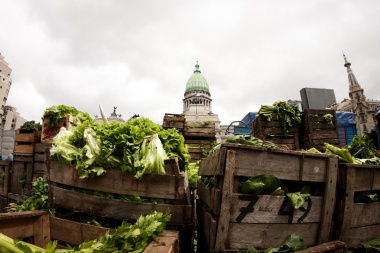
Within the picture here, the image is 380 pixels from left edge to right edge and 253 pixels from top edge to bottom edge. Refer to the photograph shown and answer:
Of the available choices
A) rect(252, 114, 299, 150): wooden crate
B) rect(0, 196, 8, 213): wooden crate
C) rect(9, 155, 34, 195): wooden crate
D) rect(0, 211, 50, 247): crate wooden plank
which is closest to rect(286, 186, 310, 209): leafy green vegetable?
rect(0, 211, 50, 247): crate wooden plank

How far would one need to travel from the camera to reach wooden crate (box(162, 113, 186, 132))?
10.1 meters

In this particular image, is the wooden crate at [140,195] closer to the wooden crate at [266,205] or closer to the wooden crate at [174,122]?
the wooden crate at [266,205]

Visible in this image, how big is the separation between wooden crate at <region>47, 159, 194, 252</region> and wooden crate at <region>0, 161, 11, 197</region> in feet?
18.0

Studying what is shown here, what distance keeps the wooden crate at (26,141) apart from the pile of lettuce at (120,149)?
3767mm

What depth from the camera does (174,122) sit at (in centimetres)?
1022

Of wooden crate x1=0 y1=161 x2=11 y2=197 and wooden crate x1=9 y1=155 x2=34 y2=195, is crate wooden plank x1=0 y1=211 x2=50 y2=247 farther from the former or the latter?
wooden crate x1=0 y1=161 x2=11 y2=197

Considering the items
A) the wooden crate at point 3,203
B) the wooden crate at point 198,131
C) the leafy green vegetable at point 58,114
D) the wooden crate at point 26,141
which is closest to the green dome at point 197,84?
the wooden crate at point 198,131

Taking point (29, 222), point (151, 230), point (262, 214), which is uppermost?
point (262, 214)

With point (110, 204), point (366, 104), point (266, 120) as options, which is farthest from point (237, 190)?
point (366, 104)

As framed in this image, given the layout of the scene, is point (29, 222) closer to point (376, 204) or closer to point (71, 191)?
point (71, 191)

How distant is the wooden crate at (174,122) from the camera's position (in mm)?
10109

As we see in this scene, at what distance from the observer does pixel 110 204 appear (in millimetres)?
3176

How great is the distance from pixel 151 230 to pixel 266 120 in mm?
5410

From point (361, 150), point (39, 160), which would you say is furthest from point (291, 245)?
point (39, 160)
